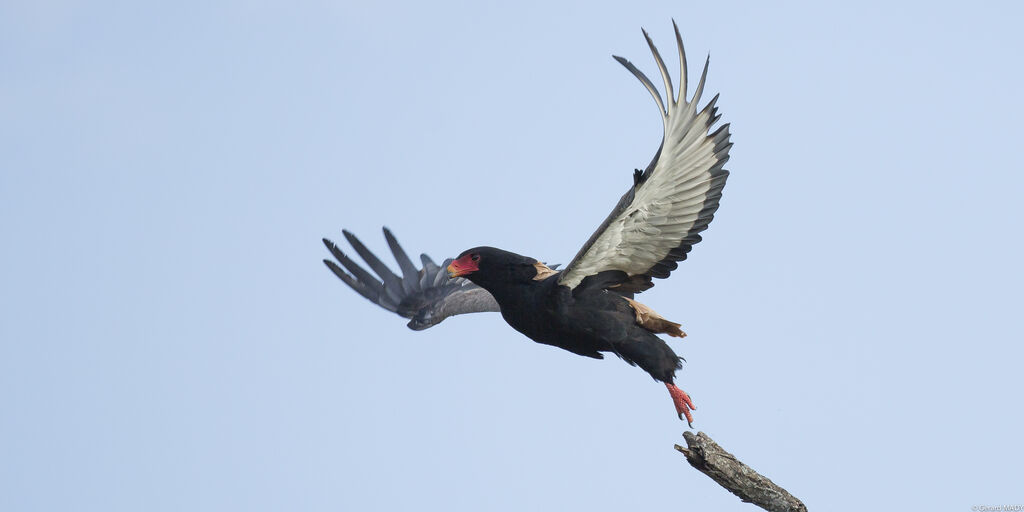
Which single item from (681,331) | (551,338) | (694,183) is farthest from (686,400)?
(694,183)

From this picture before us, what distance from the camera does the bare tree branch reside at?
6.91m

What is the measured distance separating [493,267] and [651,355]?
58.6 inches

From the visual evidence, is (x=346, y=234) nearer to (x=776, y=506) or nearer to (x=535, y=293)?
(x=535, y=293)

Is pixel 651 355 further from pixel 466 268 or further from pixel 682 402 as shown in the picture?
pixel 466 268

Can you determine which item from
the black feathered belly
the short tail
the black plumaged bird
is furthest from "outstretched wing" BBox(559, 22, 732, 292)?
the short tail

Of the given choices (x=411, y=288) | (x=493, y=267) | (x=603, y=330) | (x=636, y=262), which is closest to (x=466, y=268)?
(x=493, y=267)

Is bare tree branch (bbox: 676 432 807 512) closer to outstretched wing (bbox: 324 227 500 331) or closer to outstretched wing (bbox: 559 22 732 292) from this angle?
outstretched wing (bbox: 559 22 732 292)

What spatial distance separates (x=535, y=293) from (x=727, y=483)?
2.23 m

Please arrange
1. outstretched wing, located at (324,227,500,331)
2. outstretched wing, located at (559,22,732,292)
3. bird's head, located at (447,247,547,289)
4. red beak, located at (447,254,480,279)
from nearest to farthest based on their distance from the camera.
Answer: outstretched wing, located at (559,22,732,292) < bird's head, located at (447,247,547,289) < red beak, located at (447,254,480,279) < outstretched wing, located at (324,227,500,331)

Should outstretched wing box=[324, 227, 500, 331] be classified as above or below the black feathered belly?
above

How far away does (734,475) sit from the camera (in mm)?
6938

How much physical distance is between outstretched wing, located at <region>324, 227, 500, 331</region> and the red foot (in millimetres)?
3291

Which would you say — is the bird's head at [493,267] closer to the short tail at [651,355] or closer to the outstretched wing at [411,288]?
the short tail at [651,355]

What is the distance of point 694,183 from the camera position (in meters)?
7.98
